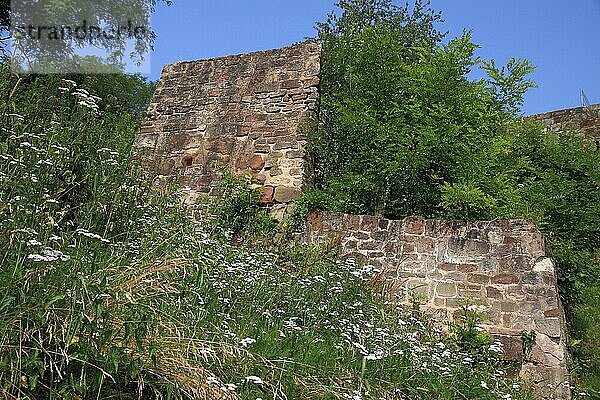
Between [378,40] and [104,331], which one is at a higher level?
[378,40]

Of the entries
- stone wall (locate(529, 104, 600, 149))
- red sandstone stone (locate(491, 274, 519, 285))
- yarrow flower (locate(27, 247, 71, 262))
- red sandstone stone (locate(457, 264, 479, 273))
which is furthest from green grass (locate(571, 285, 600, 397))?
yarrow flower (locate(27, 247, 71, 262))

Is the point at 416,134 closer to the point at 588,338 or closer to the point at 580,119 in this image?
the point at 588,338

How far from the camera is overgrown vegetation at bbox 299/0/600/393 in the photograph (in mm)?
7195

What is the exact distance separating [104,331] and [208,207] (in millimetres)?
5526

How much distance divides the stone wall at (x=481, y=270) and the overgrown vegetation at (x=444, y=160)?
52 centimetres

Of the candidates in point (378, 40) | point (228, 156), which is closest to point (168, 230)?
point (228, 156)

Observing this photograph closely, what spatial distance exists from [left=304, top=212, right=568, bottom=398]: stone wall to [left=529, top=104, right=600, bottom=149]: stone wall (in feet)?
20.7

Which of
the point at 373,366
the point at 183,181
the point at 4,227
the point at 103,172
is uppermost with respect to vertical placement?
the point at 183,181

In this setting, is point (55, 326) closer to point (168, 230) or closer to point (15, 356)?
point (15, 356)

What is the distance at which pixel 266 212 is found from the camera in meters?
7.88

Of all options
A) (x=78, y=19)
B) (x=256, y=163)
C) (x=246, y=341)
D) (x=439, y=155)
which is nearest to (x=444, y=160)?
(x=439, y=155)

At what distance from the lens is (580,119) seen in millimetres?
12148

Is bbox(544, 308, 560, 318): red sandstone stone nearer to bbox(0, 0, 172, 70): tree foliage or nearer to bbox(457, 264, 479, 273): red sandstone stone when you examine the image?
bbox(457, 264, 479, 273): red sandstone stone

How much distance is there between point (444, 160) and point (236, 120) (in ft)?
10.4
